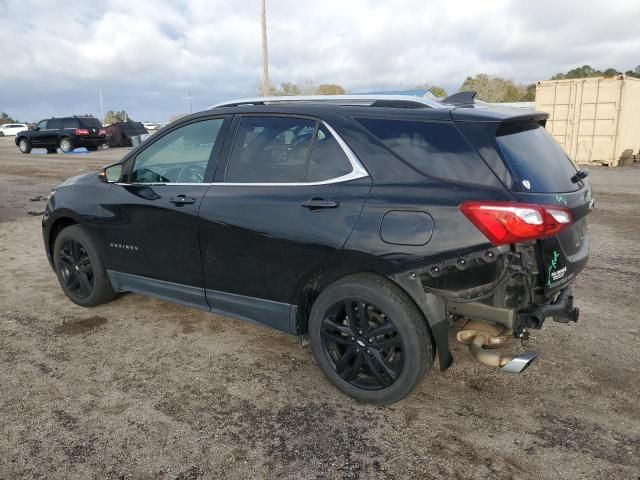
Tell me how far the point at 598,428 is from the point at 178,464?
2.22 m

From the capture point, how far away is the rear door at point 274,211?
3.08 m

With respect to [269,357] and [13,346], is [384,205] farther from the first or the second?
[13,346]

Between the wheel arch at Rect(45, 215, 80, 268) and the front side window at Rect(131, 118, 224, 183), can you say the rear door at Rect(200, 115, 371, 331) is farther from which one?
the wheel arch at Rect(45, 215, 80, 268)

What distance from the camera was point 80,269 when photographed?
15.1 feet

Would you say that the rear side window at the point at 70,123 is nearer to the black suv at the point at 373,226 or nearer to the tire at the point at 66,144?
the tire at the point at 66,144

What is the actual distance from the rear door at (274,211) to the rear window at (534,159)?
783mm

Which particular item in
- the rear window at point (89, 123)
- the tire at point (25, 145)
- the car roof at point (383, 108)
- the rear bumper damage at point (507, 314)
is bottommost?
the rear bumper damage at point (507, 314)

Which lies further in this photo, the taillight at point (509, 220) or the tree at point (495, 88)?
the tree at point (495, 88)

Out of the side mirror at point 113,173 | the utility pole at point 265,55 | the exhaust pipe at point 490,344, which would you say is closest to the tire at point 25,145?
the utility pole at point 265,55

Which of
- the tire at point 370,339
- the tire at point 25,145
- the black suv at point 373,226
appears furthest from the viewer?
the tire at point 25,145

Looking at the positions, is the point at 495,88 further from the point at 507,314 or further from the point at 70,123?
the point at 507,314

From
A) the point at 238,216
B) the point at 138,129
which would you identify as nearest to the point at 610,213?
the point at 238,216

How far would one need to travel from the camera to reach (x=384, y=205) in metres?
2.89

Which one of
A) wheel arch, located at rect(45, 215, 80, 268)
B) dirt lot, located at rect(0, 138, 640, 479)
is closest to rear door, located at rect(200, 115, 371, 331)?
dirt lot, located at rect(0, 138, 640, 479)
